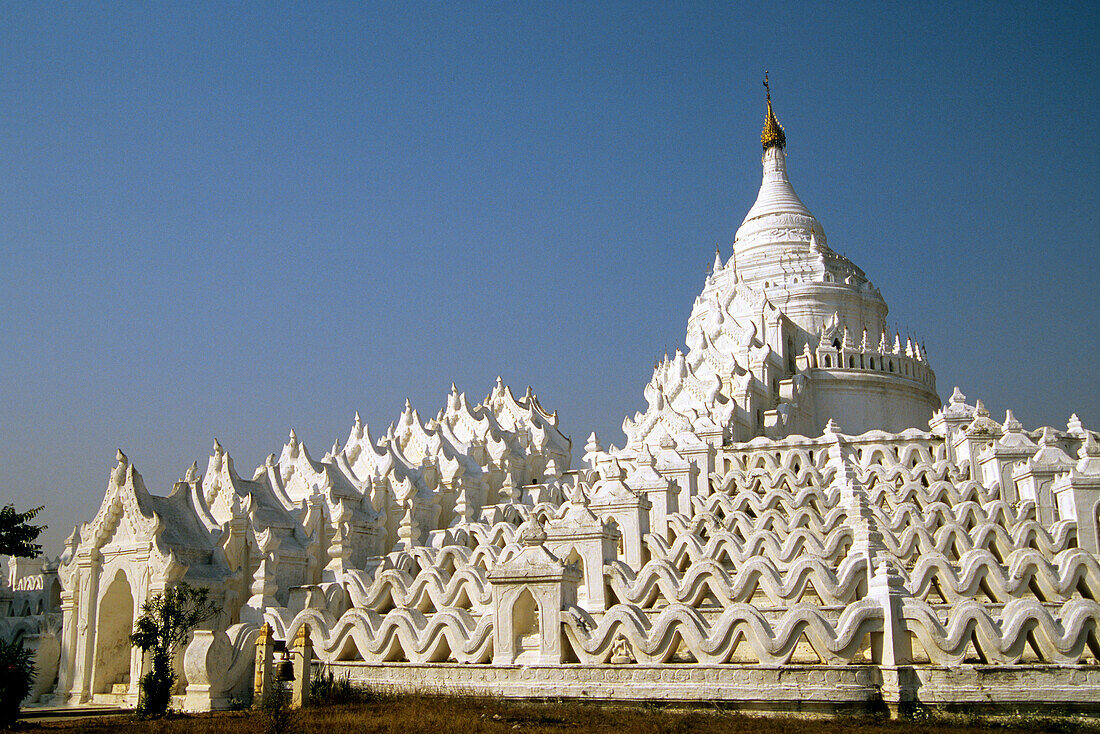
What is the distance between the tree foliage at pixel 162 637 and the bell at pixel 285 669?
139 centimetres

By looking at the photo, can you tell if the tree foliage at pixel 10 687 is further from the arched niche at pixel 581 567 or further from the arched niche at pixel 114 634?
the arched niche at pixel 581 567

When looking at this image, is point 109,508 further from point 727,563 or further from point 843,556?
point 843,556

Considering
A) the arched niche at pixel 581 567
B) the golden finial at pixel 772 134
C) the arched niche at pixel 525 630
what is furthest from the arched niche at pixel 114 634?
the golden finial at pixel 772 134

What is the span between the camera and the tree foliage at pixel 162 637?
13164 mm

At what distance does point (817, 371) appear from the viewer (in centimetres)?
3647

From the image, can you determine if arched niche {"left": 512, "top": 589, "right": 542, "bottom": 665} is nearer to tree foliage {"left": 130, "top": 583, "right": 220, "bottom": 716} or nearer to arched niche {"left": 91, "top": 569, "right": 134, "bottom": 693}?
tree foliage {"left": 130, "top": 583, "right": 220, "bottom": 716}

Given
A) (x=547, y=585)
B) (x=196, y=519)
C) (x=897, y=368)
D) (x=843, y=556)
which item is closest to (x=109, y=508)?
(x=196, y=519)

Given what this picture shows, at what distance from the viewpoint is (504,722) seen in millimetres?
11094

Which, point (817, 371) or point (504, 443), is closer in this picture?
point (504, 443)

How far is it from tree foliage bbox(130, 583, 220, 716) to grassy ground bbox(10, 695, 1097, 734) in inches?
16.8

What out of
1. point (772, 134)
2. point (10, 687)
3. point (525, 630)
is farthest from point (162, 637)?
point (772, 134)

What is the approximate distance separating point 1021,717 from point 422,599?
9.86 metres

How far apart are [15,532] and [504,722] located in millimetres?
14371

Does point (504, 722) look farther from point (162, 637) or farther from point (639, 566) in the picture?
point (639, 566)
